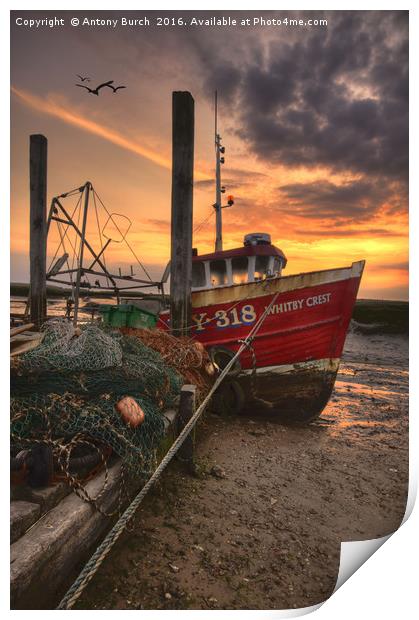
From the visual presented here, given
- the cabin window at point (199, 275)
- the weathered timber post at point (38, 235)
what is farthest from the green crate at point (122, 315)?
the cabin window at point (199, 275)

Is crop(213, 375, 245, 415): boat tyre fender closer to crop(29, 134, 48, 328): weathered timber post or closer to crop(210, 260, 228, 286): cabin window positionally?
crop(210, 260, 228, 286): cabin window

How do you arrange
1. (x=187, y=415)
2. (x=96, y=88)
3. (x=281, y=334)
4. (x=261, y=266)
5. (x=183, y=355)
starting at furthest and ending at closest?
(x=261, y=266) < (x=281, y=334) < (x=183, y=355) < (x=187, y=415) < (x=96, y=88)

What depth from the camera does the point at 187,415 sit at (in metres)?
3.82

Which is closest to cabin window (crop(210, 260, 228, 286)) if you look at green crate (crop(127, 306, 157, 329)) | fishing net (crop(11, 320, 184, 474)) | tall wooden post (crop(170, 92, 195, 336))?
tall wooden post (crop(170, 92, 195, 336))

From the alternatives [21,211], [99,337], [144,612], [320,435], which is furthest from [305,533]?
[21,211]

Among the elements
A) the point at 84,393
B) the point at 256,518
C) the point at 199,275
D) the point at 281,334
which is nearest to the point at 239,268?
the point at 199,275

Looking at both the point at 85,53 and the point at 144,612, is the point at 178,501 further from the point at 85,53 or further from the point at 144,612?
the point at 85,53

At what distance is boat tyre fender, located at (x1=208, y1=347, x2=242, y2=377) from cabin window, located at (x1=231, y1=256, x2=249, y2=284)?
1286 mm

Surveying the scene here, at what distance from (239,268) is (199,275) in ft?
2.71

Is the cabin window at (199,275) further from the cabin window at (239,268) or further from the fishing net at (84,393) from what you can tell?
the fishing net at (84,393)

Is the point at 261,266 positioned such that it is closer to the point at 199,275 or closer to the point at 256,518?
the point at 199,275

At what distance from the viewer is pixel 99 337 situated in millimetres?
3281

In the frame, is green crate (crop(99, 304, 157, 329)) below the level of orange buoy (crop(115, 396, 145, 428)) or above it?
above

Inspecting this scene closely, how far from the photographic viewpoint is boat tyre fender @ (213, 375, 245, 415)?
6.15 metres
